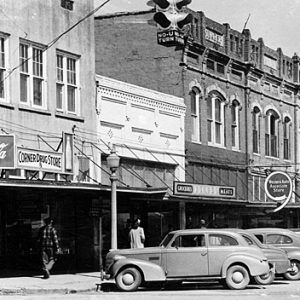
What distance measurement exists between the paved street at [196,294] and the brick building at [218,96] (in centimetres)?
793

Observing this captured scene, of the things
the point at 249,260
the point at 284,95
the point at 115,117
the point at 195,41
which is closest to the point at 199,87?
the point at 195,41

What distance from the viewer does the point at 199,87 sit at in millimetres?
34188

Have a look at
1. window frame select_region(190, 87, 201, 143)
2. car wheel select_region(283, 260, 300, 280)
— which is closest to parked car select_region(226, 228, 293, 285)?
car wheel select_region(283, 260, 300, 280)

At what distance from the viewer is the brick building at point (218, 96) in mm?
33438

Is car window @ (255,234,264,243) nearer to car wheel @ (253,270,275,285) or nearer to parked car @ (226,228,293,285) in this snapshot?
parked car @ (226,228,293,285)

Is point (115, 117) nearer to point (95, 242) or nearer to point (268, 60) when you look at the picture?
point (95, 242)

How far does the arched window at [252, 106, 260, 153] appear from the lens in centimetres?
3894

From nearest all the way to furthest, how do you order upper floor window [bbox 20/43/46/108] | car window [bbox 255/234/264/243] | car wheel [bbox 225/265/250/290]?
car wheel [bbox 225/265/250/290] < upper floor window [bbox 20/43/46/108] < car window [bbox 255/234/264/243]

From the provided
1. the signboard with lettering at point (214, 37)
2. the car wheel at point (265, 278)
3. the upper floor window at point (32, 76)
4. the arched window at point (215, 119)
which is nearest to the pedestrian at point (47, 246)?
the upper floor window at point (32, 76)

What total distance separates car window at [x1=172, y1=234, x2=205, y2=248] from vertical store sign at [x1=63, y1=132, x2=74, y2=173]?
481 centimetres

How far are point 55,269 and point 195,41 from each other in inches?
492

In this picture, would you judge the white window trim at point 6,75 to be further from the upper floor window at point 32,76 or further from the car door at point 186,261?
the car door at point 186,261

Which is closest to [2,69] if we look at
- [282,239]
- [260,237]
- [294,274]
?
Result: [260,237]

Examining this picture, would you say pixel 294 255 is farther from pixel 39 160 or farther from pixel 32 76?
pixel 32 76
